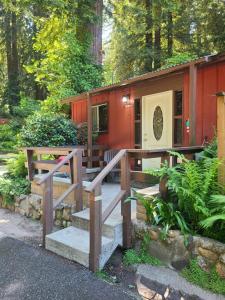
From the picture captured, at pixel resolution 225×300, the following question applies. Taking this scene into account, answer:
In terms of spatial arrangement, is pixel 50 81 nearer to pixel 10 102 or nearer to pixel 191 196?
pixel 10 102

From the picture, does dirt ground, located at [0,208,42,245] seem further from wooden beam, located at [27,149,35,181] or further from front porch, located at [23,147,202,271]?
wooden beam, located at [27,149,35,181]

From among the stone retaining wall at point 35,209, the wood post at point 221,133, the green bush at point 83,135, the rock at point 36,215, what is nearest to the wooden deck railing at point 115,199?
the wood post at point 221,133

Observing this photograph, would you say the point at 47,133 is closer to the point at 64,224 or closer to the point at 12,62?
the point at 64,224

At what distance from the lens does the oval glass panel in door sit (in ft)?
23.1

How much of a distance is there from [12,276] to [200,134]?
→ 4.46 m

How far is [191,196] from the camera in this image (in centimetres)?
348

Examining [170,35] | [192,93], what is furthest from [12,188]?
[170,35]

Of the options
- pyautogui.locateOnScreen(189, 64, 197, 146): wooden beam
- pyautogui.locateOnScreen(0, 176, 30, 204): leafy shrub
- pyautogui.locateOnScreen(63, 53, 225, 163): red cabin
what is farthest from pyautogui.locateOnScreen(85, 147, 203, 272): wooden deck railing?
pyautogui.locateOnScreen(0, 176, 30, 204): leafy shrub

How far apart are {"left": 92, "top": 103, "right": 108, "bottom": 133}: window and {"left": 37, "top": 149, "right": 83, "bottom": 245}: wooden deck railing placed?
390 cm

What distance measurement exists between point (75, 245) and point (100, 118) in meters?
5.77

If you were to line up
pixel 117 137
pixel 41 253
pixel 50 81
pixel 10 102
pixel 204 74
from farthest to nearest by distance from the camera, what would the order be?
pixel 10 102 < pixel 50 81 < pixel 117 137 < pixel 204 74 < pixel 41 253

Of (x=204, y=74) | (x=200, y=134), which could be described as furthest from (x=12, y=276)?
(x=204, y=74)

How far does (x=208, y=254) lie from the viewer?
127 inches

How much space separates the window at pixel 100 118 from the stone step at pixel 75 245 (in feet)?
16.3
